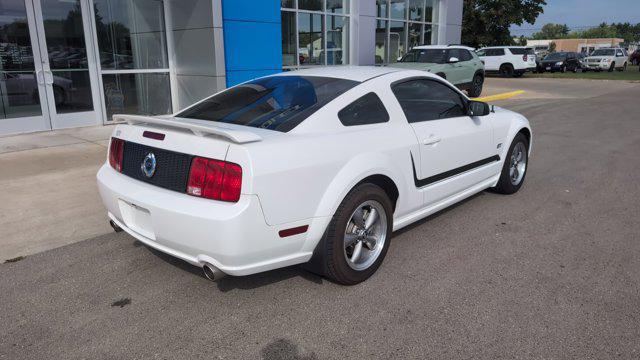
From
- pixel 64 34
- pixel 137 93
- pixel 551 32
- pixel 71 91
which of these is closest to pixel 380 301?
pixel 71 91

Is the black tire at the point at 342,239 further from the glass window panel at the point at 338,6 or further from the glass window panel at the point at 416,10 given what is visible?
the glass window panel at the point at 416,10

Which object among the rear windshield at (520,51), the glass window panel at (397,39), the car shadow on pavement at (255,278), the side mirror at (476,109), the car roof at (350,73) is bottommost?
the car shadow on pavement at (255,278)

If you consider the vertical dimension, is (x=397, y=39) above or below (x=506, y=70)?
above

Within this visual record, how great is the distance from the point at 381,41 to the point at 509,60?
1397cm

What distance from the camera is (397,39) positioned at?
59.6ft

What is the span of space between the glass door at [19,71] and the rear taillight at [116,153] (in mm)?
6655

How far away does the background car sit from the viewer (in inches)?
563

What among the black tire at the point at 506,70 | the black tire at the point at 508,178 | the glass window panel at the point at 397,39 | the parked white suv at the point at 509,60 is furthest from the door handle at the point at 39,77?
the black tire at the point at 506,70

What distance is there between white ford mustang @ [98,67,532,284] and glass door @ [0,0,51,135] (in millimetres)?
6606

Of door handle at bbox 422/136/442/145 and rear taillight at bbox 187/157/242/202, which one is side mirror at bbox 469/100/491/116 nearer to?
door handle at bbox 422/136/442/145

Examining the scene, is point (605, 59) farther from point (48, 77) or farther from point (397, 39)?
point (48, 77)

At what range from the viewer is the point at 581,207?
17.4 ft

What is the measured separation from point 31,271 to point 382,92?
3.10m

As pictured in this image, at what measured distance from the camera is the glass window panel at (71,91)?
957 cm
